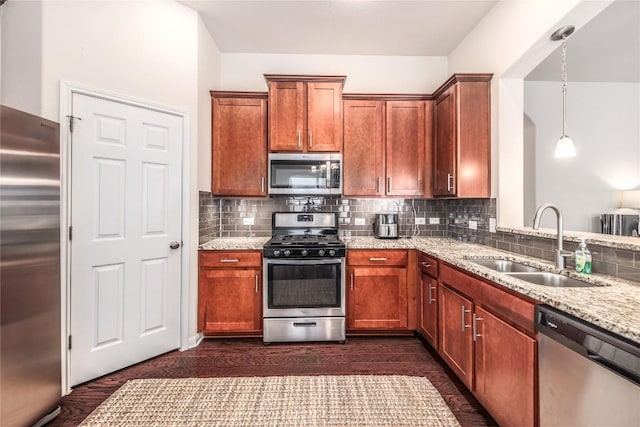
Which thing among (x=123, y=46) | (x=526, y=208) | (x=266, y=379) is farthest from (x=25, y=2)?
(x=526, y=208)

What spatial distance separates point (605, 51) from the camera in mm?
3240

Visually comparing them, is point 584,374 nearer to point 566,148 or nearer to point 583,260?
point 583,260

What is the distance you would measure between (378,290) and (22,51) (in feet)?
10.8

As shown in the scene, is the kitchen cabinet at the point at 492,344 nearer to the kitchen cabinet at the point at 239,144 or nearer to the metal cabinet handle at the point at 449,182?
the metal cabinet handle at the point at 449,182

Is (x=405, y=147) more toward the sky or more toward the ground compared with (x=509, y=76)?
more toward the ground

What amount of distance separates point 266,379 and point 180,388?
610mm

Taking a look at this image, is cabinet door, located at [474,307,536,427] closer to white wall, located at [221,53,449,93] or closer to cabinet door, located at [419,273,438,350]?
cabinet door, located at [419,273,438,350]

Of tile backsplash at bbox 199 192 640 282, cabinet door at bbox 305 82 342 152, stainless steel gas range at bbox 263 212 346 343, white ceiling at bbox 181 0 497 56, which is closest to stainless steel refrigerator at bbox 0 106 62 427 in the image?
tile backsplash at bbox 199 192 640 282

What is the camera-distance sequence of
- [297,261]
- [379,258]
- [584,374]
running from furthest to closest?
[379,258], [297,261], [584,374]

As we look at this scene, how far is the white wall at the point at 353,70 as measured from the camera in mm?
3631

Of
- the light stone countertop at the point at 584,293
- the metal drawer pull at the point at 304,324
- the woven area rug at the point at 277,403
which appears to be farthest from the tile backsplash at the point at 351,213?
the woven area rug at the point at 277,403

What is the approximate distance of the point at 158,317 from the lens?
263 cm

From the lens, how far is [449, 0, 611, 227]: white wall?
7.68ft

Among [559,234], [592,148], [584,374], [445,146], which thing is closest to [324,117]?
[445,146]
